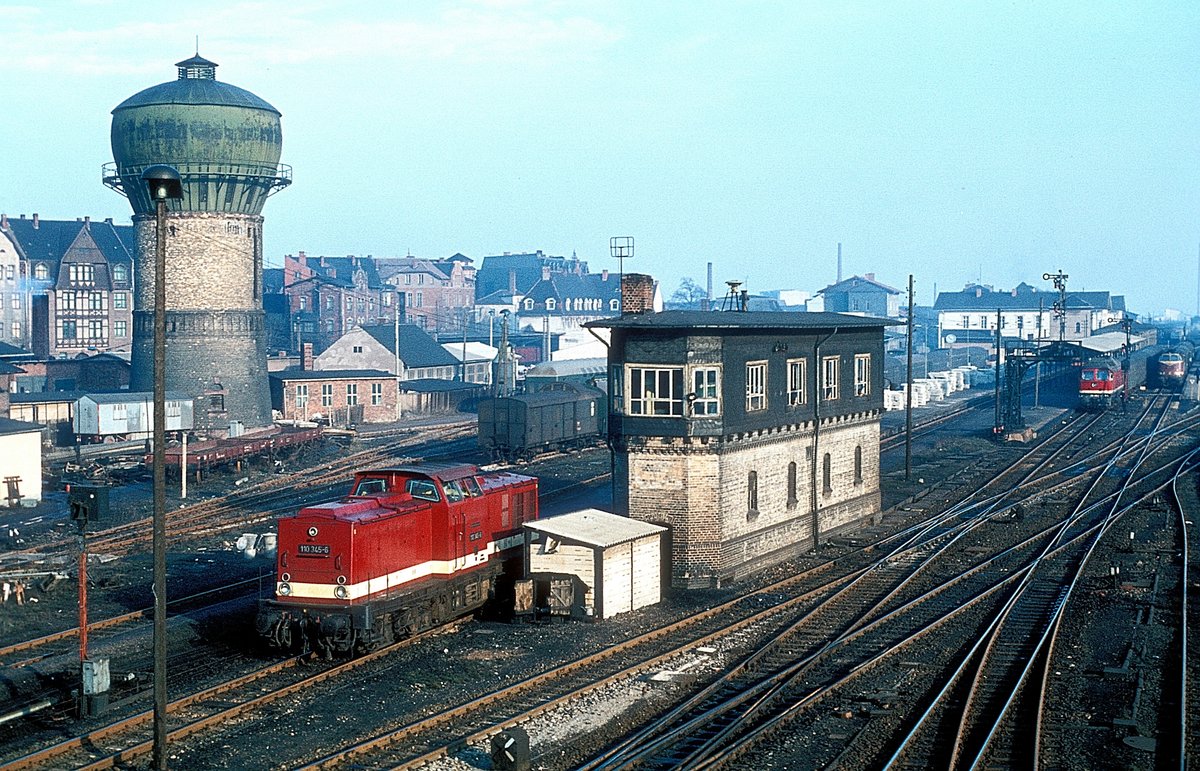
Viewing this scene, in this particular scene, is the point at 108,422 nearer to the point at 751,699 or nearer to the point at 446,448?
the point at 446,448

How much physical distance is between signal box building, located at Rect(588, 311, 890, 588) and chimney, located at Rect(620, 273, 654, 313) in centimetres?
35

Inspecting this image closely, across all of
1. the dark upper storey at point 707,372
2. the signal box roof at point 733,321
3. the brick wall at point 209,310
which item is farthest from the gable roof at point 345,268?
the dark upper storey at point 707,372

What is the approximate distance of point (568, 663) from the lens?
72.0ft

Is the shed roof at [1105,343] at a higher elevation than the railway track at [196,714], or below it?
higher

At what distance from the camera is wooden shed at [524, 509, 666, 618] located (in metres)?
25.5

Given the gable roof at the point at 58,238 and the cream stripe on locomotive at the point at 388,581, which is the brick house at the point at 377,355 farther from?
the cream stripe on locomotive at the point at 388,581

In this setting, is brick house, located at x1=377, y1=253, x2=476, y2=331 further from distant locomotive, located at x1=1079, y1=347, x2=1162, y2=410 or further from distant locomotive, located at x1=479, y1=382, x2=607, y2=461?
distant locomotive, located at x1=479, y1=382, x2=607, y2=461

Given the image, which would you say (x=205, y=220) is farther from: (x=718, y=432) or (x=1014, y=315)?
(x=1014, y=315)

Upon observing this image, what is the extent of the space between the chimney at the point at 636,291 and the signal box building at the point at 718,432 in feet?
1.14

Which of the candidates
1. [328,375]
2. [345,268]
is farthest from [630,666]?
[345,268]

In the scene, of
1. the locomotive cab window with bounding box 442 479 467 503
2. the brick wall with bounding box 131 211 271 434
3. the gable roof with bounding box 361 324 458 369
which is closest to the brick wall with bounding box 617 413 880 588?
the locomotive cab window with bounding box 442 479 467 503

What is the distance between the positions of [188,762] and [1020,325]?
149m

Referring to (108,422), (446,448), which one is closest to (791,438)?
(446,448)

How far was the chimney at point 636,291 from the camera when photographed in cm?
3186
